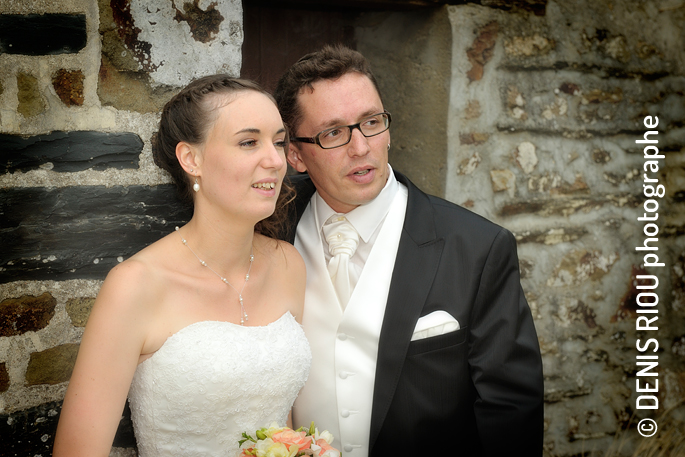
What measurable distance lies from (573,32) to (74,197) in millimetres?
2287

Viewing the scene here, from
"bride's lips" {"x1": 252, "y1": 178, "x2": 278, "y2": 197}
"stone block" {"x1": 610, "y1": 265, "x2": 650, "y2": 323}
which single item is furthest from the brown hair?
"stone block" {"x1": 610, "y1": 265, "x2": 650, "y2": 323}

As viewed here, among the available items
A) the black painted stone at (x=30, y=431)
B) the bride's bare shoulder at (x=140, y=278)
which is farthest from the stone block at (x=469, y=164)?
the black painted stone at (x=30, y=431)

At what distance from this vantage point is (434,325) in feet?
6.10

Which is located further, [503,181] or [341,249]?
[503,181]

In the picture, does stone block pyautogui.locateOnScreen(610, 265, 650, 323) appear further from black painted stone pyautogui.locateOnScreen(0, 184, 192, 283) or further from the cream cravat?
black painted stone pyautogui.locateOnScreen(0, 184, 192, 283)

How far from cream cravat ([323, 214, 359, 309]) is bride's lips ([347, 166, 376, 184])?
0.55 feet

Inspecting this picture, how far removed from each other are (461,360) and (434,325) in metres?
0.17

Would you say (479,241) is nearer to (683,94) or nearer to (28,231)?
(28,231)

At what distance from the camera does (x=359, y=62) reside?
2.13 meters

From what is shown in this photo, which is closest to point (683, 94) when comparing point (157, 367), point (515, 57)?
point (515, 57)

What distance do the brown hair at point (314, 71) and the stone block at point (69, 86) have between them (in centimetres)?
78

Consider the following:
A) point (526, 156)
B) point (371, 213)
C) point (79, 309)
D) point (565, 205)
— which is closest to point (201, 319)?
point (79, 309)

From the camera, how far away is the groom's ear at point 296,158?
224 cm

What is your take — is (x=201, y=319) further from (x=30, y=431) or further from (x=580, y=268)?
(x=580, y=268)
